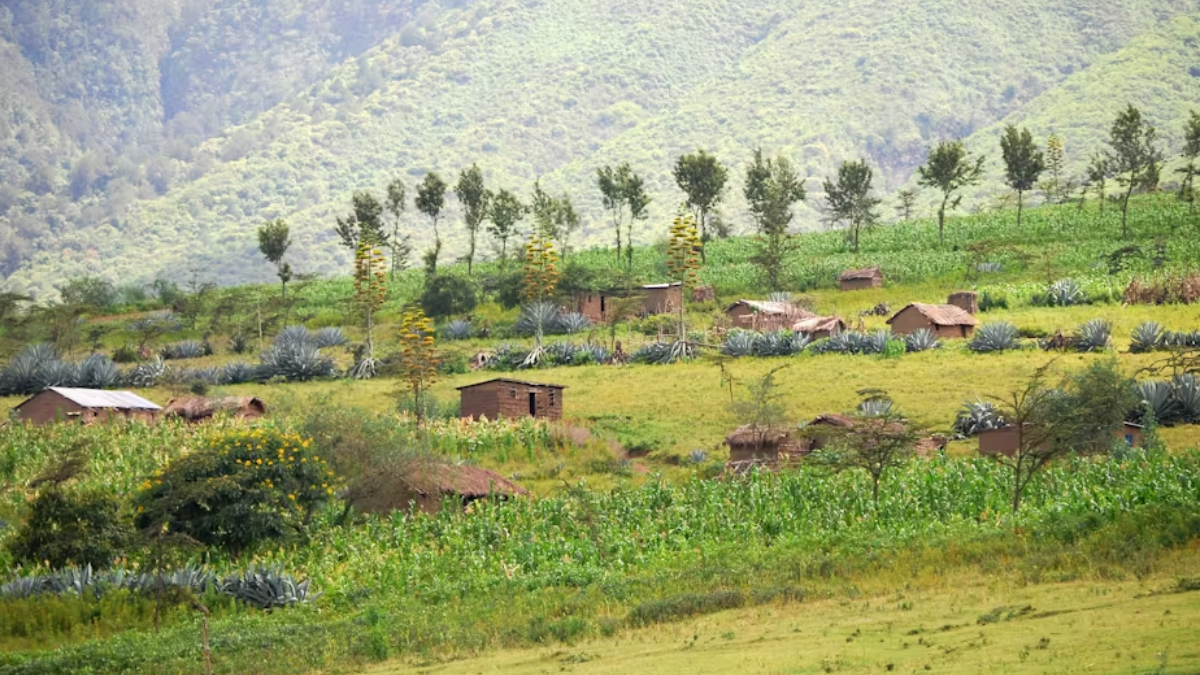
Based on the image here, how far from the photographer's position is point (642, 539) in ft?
110

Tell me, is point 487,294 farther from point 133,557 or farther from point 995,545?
point 995,545

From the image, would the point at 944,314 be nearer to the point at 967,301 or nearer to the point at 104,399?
the point at 967,301

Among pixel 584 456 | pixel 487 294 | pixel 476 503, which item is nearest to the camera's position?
pixel 476 503

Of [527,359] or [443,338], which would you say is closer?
[527,359]

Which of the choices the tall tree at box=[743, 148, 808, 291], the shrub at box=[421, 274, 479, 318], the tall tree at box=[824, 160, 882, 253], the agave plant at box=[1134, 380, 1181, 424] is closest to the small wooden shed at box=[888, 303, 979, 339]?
the tall tree at box=[743, 148, 808, 291]

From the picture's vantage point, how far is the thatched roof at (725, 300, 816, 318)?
68.5 meters

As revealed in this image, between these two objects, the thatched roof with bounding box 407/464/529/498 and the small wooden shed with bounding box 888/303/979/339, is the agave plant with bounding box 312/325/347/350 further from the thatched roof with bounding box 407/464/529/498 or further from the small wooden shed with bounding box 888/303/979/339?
the thatched roof with bounding box 407/464/529/498

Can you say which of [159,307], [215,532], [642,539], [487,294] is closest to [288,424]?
[215,532]

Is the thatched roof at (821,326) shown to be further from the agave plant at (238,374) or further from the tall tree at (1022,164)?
the tall tree at (1022,164)

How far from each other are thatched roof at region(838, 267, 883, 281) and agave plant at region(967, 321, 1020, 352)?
21507mm

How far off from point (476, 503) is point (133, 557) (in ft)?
26.7

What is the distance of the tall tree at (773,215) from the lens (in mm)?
81325

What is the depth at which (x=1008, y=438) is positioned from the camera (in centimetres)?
4009

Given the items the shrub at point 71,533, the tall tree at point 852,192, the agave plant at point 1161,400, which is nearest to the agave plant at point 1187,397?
the agave plant at point 1161,400
